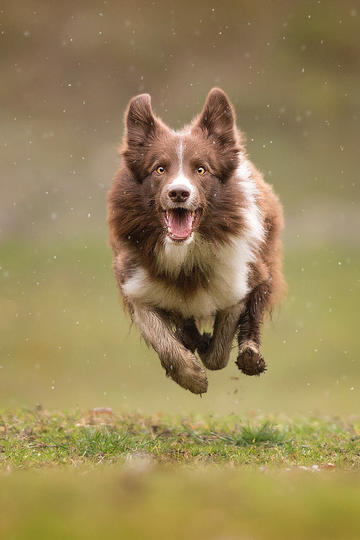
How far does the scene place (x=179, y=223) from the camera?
25.1ft

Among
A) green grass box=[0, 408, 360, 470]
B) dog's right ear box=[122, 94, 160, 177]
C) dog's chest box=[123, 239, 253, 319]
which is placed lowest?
green grass box=[0, 408, 360, 470]

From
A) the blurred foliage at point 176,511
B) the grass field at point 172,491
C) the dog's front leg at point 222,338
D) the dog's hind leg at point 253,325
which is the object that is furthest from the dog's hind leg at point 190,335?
the blurred foliage at point 176,511

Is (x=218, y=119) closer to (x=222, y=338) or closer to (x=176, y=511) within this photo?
(x=222, y=338)

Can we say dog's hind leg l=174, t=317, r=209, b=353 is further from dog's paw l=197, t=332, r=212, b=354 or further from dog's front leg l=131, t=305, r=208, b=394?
dog's front leg l=131, t=305, r=208, b=394

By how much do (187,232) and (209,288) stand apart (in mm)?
928

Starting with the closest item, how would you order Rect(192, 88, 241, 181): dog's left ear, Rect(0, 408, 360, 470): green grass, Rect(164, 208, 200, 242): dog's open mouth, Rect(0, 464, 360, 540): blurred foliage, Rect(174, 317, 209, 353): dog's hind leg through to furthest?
Rect(0, 464, 360, 540): blurred foliage, Rect(0, 408, 360, 470): green grass, Rect(164, 208, 200, 242): dog's open mouth, Rect(192, 88, 241, 181): dog's left ear, Rect(174, 317, 209, 353): dog's hind leg

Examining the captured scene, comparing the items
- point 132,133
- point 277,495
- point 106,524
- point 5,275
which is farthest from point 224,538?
point 5,275

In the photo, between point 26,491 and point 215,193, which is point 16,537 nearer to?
point 26,491

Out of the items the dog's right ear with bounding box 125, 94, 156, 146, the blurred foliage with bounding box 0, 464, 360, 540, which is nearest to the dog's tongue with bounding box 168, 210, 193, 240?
the dog's right ear with bounding box 125, 94, 156, 146

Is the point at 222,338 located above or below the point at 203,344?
above

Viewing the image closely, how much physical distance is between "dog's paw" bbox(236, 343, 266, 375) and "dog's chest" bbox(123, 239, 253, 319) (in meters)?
0.51

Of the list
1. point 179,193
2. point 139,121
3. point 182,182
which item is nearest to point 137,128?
point 139,121

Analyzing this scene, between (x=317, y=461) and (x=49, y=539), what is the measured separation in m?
4.81

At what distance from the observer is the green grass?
7512mm
